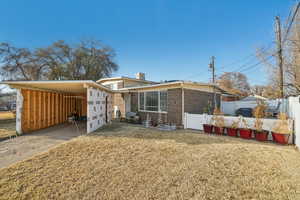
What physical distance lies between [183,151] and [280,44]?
1066 centimetres

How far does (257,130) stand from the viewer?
18.3 ft

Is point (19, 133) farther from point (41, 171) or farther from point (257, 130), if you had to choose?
point (257, 130)

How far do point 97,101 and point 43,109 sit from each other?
3829 millimetres

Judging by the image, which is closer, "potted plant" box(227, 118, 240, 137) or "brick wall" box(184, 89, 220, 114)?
"potted plant" box(227, 118, 240, 137)

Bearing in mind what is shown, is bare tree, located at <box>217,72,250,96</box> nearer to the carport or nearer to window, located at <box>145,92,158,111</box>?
window, located at <box>145,92,158,111</box>

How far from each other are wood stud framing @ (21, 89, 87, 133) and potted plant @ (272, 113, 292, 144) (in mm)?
12020

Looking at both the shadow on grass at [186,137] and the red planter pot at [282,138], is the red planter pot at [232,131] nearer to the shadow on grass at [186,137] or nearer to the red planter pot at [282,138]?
the shadow on grass at [186,137]

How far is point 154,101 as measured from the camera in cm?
969

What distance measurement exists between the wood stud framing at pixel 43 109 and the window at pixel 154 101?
20.6 ft

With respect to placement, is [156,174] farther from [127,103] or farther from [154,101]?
[127,103]

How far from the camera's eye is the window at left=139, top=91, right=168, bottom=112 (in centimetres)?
906

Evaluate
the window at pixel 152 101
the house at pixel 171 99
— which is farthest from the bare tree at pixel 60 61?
the window at pixel 152 101

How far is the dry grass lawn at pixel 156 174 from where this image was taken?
232cm

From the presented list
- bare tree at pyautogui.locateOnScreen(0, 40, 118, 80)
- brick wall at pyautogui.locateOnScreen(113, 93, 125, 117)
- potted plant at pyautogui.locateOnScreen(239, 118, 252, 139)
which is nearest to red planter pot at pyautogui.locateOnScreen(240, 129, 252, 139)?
potted plant at pyautogui.locateOnScreen(239, 118, 252, 139)
